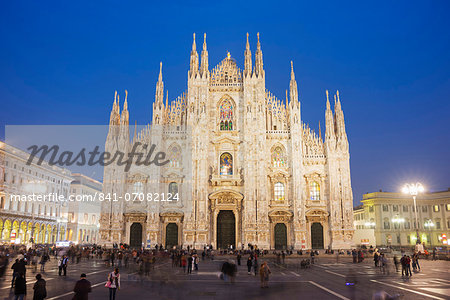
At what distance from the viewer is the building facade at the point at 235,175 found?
152ft

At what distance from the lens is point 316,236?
4744cm

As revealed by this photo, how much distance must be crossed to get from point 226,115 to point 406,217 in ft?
168

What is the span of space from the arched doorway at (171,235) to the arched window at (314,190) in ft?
59.4

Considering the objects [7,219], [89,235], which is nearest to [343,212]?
[7,219]

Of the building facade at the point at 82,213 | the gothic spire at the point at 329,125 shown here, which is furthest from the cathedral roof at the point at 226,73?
the building facade at the point at 82,213

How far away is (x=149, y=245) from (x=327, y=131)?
88.8 ft

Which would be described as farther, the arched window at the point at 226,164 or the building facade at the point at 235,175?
the arched window at the point at 226,164

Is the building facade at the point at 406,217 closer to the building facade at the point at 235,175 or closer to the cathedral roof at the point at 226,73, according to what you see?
the building facade at the point at 235,175

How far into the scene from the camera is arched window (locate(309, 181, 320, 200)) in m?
48.3

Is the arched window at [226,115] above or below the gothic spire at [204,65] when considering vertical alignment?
below

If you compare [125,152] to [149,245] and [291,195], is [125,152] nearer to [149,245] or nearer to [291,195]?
[149,245]

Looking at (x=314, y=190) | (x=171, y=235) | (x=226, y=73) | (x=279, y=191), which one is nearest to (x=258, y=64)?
(x=226, y=73)

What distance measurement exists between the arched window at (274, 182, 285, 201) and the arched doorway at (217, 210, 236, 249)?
6.30 meters

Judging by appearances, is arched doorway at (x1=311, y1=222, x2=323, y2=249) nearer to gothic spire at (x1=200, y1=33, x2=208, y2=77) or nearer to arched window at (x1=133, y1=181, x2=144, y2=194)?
arched window at (x1=133, y1=181, x2=144, y2=194)
